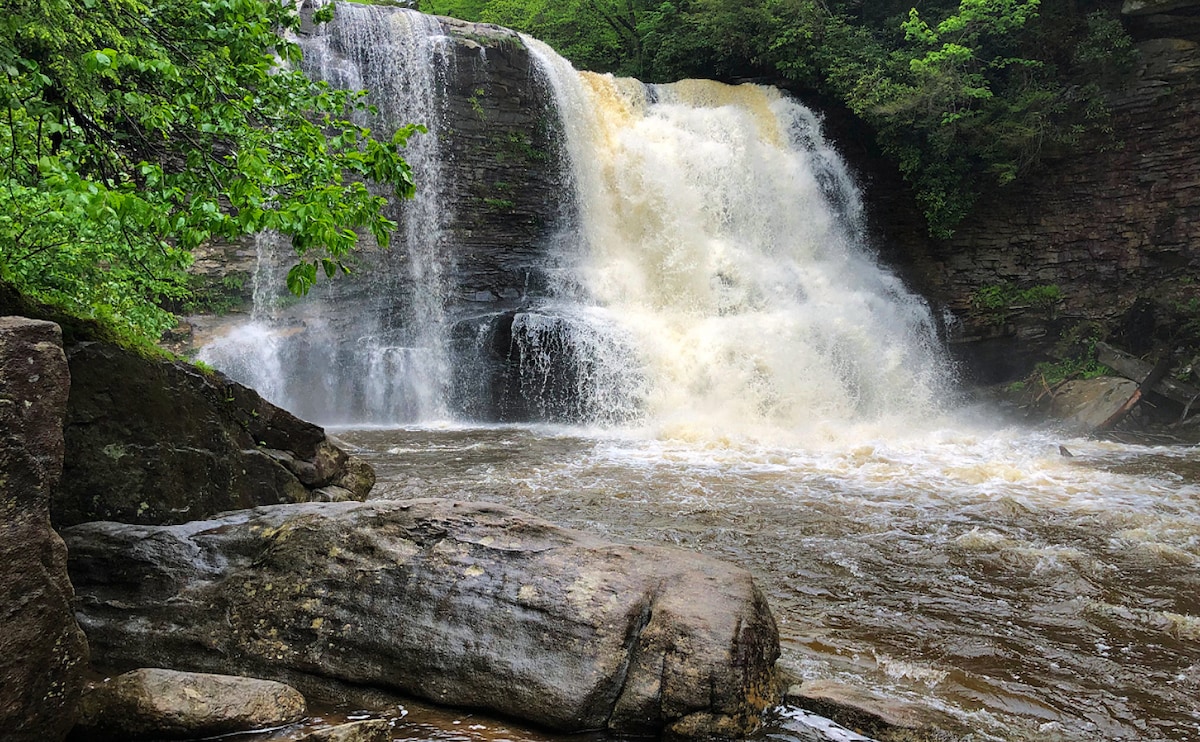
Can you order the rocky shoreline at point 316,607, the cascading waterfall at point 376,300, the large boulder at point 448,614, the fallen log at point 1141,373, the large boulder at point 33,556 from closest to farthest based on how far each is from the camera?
the large boulder at point 33,556 < the rocky shoreline at point 316,607 < the large boulder at point 448,614 < the cascading waterfall at point 376,300 < the fallen log at point 1141,373

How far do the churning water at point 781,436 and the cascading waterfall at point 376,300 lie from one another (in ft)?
0.22

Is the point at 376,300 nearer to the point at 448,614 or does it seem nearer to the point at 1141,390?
the point at 448,614

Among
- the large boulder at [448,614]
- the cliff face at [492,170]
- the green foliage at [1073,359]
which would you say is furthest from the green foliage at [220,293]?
the green foliage at [1073,359]

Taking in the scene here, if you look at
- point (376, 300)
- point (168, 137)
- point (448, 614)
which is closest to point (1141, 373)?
point (376, 300)

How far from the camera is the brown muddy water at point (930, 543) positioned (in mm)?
3945

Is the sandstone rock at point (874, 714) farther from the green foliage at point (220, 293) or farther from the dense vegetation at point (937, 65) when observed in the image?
the dense vegetation at point (937, 65)

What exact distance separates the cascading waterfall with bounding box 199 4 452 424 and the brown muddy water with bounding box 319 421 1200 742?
2078 millimetres

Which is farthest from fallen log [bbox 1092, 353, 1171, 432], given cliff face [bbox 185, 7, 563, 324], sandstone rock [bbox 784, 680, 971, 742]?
sandstone rock [bbox 784, 680, 971, 742]

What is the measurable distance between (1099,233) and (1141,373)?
3.88m

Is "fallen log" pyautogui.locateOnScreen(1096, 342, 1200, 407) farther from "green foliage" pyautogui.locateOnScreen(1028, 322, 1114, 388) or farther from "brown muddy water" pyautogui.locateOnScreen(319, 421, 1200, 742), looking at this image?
"brown muddy water" pyautogui.locateOnScreen(319, 421, 1200, 742)

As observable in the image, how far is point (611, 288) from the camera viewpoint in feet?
54.6

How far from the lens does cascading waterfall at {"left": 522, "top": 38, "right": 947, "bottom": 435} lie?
46.5 feet

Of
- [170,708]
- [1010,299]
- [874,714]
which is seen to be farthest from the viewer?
[1010,299]

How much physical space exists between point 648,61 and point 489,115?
7044 millimetres
